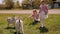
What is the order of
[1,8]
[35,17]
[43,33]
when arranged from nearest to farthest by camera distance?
1. [43,33]
2. [35,17]
3. [1,8]

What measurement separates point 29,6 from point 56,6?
13.4ft

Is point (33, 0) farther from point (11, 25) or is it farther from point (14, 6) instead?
point (11, 25)

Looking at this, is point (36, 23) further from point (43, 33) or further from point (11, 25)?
point (43, 33)

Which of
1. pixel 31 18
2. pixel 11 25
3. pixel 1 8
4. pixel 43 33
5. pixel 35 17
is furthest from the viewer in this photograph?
pixel 1 8

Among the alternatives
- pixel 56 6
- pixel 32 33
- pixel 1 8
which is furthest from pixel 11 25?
pixel 56 6

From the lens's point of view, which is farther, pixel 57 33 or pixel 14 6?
pixel 14 6

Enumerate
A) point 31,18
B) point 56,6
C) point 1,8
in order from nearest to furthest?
point 31,18 → point 1,8 → point 56,6

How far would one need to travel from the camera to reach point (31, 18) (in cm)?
1185

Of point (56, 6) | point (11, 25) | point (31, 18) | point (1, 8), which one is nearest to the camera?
point (11, 25)

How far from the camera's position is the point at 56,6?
27.4m

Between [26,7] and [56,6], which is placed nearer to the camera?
[26,7]

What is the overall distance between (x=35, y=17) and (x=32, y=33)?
2.71m

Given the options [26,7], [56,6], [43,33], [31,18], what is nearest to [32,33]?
[43,33]

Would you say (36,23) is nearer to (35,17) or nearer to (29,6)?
Result: (35,17)
